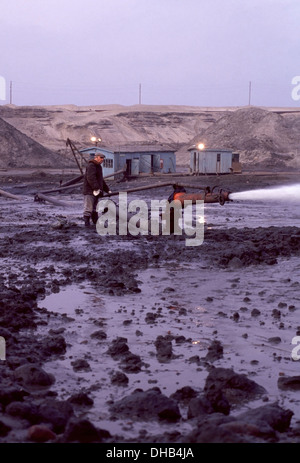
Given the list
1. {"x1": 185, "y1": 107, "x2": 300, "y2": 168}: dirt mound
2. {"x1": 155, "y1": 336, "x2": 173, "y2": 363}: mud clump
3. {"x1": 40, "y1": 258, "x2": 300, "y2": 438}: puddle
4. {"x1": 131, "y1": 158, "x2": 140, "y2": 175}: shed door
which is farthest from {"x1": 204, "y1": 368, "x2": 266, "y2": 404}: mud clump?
{"x1": 185, "y1": 107, "x2": 300, "y2": 168}: dirt mound

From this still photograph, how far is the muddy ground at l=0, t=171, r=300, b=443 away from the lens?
480 cm

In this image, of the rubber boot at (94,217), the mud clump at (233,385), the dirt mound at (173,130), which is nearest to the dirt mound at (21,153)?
the dirt mound at (173,130)

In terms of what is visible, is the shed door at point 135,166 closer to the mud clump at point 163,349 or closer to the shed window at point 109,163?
the shed window at point 109,163

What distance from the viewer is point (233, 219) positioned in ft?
67.6

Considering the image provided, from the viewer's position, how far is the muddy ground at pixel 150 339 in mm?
4797

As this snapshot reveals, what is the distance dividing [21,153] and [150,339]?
63167 millimetres

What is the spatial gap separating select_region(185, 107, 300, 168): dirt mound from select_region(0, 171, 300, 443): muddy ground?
53432 millimetres

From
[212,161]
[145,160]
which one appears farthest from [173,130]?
[212,161]

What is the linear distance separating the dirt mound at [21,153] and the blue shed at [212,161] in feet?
76.2

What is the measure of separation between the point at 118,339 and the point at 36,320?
1297 mm

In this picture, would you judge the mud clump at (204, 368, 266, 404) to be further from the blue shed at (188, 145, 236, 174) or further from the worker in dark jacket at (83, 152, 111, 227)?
the blue shed at (188, 145, 236, 174)

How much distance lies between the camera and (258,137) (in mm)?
73125

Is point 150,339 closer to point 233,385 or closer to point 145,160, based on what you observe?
point 233,385
